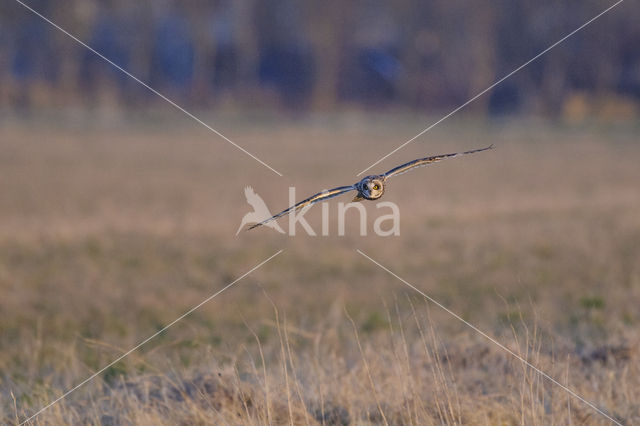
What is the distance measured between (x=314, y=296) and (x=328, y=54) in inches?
1893

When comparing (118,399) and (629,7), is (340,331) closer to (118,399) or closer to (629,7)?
(118,399)

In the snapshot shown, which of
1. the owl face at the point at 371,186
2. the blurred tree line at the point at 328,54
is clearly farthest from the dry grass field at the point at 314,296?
the blurred tree line at the point at 328,54

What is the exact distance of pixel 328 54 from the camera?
182 ft

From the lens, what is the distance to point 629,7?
50906 mm

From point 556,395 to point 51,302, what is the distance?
20.6 ft

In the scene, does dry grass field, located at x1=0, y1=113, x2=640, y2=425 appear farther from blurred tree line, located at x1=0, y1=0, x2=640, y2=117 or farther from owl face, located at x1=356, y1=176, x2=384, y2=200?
blurred tree line, located at x1=0, y1=0, x2=640, y2=117

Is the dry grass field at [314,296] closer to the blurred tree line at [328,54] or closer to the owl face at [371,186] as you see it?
the owl face at [371,186]

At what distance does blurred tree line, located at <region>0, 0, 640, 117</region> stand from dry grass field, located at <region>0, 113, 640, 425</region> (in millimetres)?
25102

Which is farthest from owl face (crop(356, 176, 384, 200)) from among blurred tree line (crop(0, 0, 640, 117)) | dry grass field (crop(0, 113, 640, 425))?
blurred tree line (crop(0, 0, 640, 117))

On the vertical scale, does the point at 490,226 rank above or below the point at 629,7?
below

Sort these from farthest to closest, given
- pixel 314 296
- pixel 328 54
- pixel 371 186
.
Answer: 1. pixel 328 54
2. pixel 314 296
3. pixel 371 186

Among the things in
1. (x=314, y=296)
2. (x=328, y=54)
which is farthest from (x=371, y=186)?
(x=328, y=54)

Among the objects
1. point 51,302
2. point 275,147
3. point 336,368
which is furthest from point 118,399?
point 275,147

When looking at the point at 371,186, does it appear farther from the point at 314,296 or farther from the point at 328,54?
the point at 328,54
